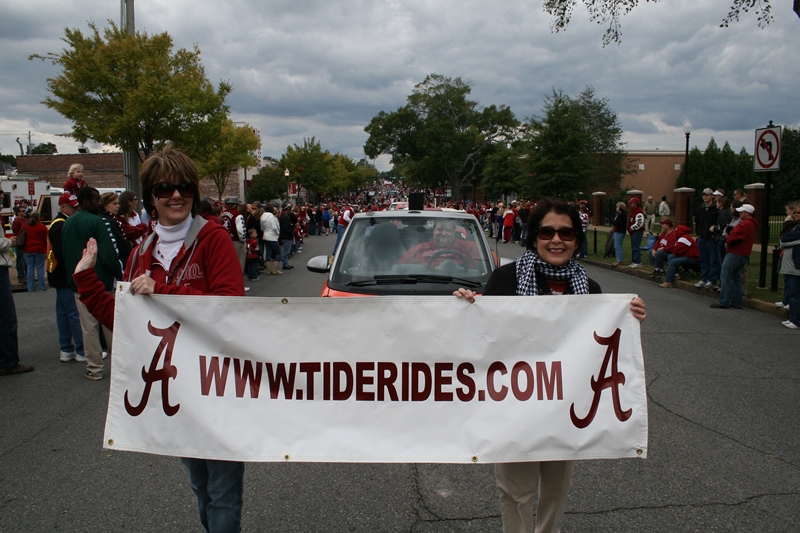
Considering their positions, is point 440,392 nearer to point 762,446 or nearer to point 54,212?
point 762,446

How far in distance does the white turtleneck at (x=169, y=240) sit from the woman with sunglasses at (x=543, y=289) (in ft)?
4.10

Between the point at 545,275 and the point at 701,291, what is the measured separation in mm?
11100

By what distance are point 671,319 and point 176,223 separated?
877cm

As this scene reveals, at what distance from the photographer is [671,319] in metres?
9.73

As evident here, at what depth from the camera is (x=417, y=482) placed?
4023mm

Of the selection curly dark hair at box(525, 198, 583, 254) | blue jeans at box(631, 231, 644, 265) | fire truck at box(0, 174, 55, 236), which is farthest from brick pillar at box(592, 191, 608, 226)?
curly dark hair at box(525, 198, 583, 254)

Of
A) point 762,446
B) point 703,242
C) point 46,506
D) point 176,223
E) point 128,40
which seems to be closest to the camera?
point 176,223

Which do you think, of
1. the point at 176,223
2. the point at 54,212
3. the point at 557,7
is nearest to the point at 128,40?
the point at 557,7

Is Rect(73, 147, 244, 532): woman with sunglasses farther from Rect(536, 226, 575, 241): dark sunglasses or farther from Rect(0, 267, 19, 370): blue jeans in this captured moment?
Rect(0, 267, 19, 370): blue jeans

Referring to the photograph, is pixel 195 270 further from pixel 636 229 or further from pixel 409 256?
pixel 636 229

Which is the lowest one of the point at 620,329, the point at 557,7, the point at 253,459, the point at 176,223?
the point at 253,459

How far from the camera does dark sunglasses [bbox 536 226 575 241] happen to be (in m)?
2.91

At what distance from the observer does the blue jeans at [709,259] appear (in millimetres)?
12380

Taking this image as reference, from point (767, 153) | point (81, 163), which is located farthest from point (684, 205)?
point (81, 163)
